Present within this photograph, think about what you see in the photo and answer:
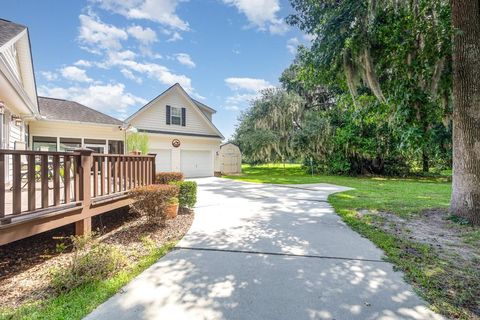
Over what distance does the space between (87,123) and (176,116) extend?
567 cm

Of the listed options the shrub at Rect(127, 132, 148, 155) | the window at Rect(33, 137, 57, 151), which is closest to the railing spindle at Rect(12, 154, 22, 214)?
the shrub at Rect(127, 132, 148, 155)

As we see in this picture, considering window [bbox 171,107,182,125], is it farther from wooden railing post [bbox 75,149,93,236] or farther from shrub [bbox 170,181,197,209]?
wooden railing post [bbox 75,149,93,236]

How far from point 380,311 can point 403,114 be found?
4.78 metres

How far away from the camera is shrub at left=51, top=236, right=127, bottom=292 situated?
2.66m

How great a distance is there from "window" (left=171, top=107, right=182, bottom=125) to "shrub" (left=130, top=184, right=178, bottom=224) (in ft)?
40.1

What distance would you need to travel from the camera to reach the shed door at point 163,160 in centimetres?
1577

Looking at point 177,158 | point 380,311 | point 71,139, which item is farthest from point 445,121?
point 71,139

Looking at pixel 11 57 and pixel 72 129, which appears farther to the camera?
pixel 72 129

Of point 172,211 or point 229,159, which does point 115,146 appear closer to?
point 172,211

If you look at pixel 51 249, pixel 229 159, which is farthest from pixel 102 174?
pixel 229 159

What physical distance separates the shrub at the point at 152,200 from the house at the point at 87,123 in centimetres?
303

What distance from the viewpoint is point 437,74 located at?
19.1 feet

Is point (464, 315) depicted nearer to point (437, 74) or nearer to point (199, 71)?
point (437, 74)

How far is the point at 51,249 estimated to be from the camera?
407 centimetres
